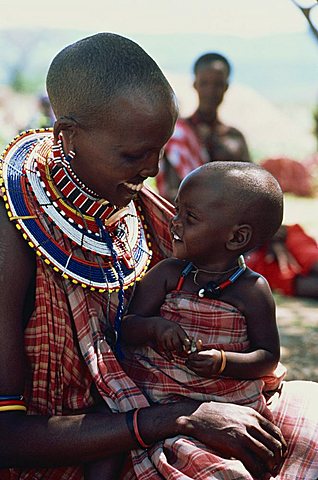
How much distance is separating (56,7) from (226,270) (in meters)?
36.8

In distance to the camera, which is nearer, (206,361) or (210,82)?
(206,361)

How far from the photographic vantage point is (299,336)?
548 centimetres

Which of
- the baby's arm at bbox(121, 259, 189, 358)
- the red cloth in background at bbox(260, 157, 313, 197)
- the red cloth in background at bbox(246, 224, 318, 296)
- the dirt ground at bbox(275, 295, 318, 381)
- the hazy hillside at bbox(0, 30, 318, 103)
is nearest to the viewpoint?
the baby's arm at bbox(121, 259, 189, 358)

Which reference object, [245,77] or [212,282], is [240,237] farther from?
[245,77]

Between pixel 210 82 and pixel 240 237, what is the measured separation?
4.83m

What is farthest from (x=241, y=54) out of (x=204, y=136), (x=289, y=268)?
(x=289, y=268)

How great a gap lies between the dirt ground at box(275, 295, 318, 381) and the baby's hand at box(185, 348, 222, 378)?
2.40 m

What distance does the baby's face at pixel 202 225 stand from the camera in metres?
2.49

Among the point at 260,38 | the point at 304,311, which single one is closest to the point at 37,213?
the point at 304,311

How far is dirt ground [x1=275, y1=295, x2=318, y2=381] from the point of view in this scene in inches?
188

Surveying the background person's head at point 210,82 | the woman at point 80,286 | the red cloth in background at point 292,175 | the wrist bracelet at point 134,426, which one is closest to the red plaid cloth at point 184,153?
the background person's head at point 210,82

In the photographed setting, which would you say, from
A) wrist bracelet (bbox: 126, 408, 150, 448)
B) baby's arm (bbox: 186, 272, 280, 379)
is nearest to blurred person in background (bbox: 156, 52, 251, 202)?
baby's arm (bbox: 186, 272, 280, 379)

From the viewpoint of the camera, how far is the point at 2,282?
87.7 inches

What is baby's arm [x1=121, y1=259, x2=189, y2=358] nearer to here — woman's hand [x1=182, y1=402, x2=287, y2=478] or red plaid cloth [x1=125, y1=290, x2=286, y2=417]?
red plaid cloth [x1=125, y1=290, x2=286, y2=417]
